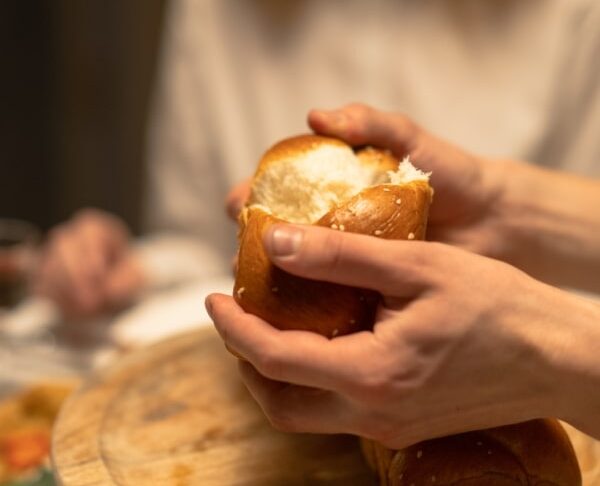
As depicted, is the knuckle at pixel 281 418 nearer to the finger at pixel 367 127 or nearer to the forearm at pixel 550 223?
the finger at pixel 367 127

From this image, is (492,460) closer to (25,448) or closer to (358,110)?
(358,110)

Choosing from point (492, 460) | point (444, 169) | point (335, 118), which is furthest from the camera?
point (444, 169)

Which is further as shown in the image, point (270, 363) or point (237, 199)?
point (237, 199)

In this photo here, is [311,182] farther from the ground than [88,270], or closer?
farther from the ground

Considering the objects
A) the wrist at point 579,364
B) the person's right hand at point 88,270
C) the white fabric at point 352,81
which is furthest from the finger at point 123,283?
the wrist at point 579,364

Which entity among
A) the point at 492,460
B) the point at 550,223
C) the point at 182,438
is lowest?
the point at 182,438

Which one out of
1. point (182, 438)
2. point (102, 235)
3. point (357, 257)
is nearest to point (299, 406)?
point (357, 257)

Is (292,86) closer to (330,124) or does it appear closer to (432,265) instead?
(330,124)
